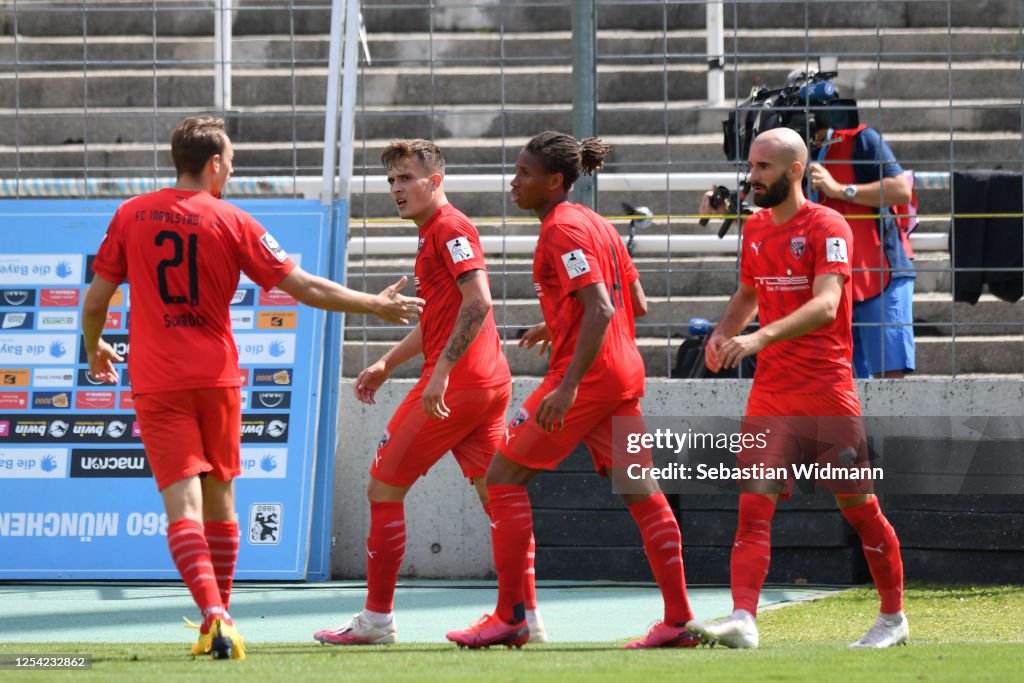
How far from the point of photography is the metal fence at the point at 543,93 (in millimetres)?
11930

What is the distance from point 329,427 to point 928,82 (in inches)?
291

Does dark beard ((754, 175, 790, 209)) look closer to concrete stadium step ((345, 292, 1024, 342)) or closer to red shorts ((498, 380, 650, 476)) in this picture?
red shorts ((498, 380, 650, 476))

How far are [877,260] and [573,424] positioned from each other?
3.65 meters

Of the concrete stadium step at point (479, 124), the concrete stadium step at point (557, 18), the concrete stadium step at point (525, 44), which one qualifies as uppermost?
the concrete stadium step at point (557, 18)

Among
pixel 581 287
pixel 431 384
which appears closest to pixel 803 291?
pixel 581 287

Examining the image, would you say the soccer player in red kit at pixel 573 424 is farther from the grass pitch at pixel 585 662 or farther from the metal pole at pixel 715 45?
the metal pole at pixel 715 45

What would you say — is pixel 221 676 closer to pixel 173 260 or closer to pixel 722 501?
pixel 173 260

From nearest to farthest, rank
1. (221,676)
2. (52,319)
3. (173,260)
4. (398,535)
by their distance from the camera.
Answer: (221,676), (173,260), (398,535), (52,319)

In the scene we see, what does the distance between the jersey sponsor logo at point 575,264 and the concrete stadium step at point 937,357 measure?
505cm

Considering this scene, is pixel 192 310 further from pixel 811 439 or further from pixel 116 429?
pixel 116 429

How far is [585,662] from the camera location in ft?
17.3

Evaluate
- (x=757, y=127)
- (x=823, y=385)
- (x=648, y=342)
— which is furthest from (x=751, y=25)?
(x=823, y=385)

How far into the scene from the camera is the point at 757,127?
30.8 ft

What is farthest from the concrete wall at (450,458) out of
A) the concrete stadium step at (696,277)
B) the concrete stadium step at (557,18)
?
the concrete stadium step at (557,18)
